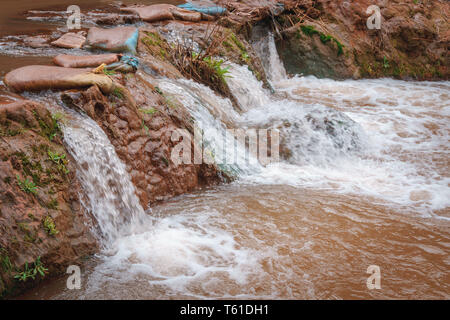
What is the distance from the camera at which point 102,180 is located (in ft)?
10.3

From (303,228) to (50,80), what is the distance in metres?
2.39

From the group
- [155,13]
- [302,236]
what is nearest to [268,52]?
[155,13]

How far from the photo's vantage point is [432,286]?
2607 mm

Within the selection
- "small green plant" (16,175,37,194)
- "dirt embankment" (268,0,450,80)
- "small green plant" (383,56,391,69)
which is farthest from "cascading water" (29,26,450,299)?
"small green plant" (383,56,391,69)

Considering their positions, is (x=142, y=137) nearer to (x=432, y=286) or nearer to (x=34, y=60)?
(x=34, y=60)

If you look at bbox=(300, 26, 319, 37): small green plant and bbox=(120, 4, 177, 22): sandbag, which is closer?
bbox=(120, 4, 177, 22): sandbag

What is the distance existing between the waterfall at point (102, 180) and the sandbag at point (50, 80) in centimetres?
31

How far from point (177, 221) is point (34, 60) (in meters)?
2.63

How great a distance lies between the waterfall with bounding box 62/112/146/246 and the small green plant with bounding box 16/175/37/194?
0.38m

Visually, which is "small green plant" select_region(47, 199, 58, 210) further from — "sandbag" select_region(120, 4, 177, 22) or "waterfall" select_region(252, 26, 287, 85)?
"waterfall" select_region(252, 26, 287, 85)

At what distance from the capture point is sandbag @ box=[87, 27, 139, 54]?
Result: 483 centimetres

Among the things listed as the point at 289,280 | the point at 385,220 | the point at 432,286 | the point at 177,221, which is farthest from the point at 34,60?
the point at 432,286

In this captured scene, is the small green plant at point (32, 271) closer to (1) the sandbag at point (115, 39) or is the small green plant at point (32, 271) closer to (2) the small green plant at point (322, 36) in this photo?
(1) the sandbag at point (115, 39)
